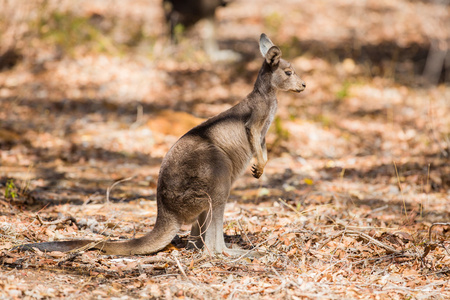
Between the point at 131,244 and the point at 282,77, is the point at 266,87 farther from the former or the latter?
the point at 131,244

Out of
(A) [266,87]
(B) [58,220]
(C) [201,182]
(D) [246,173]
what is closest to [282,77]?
(A) [266,87]

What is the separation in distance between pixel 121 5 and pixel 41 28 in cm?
479

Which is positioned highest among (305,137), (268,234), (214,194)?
(214,194)

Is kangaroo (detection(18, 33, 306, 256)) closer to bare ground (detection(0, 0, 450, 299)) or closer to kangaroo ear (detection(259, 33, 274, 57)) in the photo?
bare ground (detection(0, 0, 450, 299))

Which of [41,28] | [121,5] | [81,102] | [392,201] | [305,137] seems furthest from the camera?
[121,5]

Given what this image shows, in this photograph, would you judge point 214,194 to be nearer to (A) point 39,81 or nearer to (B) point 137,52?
(A) point 39,81

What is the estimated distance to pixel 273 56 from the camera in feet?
15.3

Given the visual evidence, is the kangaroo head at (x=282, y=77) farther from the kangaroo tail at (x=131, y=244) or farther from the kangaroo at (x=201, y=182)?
the kangaroo tail at (x=131, y=244)

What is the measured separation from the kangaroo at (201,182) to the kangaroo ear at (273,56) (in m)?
0.02

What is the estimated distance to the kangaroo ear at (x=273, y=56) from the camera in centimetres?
462

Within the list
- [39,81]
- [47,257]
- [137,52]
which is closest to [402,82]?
[137,52]

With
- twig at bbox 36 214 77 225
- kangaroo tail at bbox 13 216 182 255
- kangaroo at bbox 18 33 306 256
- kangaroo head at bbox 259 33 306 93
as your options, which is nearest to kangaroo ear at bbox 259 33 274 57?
kangaroo head at bbox 259 33 306 93

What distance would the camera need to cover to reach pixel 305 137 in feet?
31.3

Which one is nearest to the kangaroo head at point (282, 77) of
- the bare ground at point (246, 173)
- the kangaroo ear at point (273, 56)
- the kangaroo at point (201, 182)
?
the kangaroo ear at point (273, 56)
